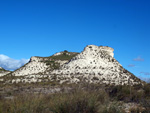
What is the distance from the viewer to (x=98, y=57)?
46.8 meters

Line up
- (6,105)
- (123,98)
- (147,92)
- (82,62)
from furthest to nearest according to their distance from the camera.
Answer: (82,62), (147,92), (123,98), (6,105)

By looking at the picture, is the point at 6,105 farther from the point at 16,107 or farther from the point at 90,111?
the point at 90,111

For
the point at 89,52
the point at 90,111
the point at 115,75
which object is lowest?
the point at 90,111

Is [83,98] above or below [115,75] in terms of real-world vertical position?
below

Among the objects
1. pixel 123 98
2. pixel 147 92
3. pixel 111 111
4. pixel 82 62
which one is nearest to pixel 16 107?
pixel 111 111

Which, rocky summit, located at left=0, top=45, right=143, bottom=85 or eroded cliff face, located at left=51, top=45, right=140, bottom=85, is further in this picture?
eroded cliff face, located at left=51, top=45, right=140, bottom=85

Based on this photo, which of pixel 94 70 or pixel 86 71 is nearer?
pixel 86 71

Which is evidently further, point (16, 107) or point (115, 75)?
point (115, 75)

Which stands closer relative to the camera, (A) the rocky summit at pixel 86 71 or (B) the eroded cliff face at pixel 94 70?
(A) the rocky summit at pixel 86 71

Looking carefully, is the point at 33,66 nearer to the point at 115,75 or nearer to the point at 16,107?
the point at 115,75

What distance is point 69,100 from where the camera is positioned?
22.6 ft

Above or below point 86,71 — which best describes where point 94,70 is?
above

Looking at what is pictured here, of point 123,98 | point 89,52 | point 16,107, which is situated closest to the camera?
point 16,107

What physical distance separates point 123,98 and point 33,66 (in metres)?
50.0
